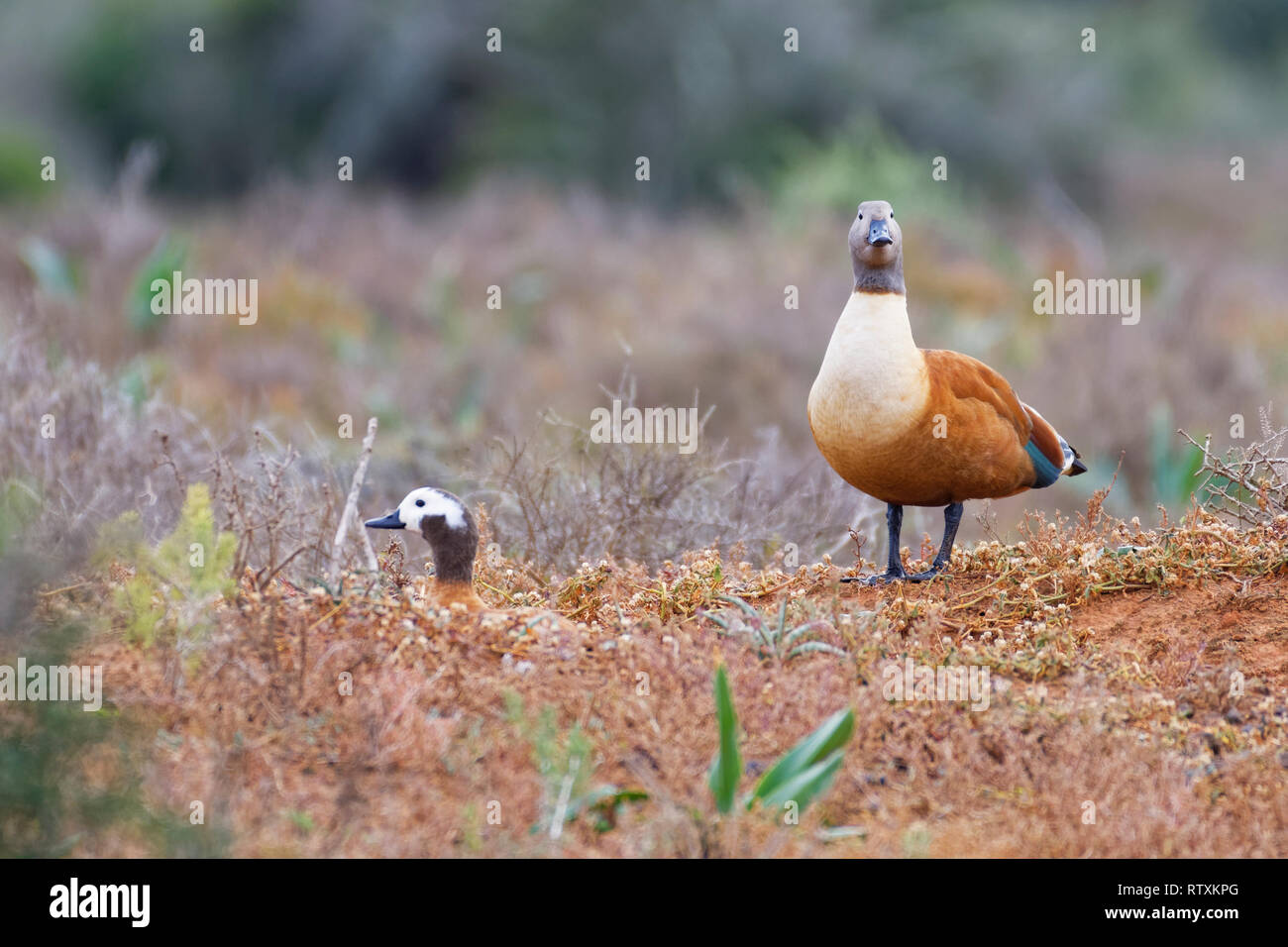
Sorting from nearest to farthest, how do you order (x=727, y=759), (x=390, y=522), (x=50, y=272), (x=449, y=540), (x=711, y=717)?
(x=727, y=759) → (x=711, y=717) → (x=449, y=540) → (x=390, y=522) → (x=50, y=272)

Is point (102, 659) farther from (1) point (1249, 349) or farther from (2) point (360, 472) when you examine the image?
(1) point (1249, 349)

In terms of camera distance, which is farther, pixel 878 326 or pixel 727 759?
pixel 878 326

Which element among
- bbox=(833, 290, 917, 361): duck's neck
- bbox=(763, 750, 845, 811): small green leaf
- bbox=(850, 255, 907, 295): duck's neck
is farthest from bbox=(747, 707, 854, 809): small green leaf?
bbox=(850, 255, 907, 295): duck's neck

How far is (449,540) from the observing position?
4500mm

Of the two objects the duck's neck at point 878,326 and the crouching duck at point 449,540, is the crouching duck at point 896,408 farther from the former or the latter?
the crouching duck at point 449,540

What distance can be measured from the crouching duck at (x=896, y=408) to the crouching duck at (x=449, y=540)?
121cm

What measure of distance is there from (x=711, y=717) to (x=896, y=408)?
1.35 m

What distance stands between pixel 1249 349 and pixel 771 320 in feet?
13.7

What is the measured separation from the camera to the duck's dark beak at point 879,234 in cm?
477

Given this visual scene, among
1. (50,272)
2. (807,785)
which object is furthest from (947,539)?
(50,272)

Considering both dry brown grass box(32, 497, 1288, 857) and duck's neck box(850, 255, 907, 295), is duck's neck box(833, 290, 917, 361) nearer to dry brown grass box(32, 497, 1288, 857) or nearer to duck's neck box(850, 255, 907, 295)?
duck's neck box(850, 255, 907, 295)

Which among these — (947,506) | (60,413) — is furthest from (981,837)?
(60,413)

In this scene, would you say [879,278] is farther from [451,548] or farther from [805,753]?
[805,753]

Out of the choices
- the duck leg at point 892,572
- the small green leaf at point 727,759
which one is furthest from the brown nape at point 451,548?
the small green leaf at point 727,759
